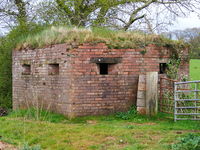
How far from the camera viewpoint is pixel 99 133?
738 cm

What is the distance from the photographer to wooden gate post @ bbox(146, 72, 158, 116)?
9.36m

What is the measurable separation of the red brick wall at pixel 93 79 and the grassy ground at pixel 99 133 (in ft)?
1.62

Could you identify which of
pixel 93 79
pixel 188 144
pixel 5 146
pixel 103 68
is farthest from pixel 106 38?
pixel 188 144

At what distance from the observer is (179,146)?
5.82 metres

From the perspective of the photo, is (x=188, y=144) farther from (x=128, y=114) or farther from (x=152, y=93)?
(x=128, y=114)

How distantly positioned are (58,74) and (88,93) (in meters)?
1.48

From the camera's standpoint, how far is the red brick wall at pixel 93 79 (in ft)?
31.6

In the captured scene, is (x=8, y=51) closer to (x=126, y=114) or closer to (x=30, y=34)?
(x=30, y=34)

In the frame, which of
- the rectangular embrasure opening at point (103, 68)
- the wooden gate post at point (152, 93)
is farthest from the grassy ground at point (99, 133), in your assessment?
the rectangular embrasure opening at point (103, 68)

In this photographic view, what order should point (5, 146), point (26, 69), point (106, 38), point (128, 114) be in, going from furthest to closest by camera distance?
1. point (26, 69)
2. point (106, 38)
3. point (128, 114)
4. point (5, 146)

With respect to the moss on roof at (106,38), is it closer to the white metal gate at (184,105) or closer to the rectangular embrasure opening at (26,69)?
the rectangular embrasure opening at (26,69)

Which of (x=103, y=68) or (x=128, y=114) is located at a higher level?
(x=103, y=68)

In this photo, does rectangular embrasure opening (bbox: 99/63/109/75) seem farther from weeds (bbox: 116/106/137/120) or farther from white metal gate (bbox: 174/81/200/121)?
white metal gate (bbox: 174/81/200/121)

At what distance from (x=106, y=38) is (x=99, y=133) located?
3607 mm
